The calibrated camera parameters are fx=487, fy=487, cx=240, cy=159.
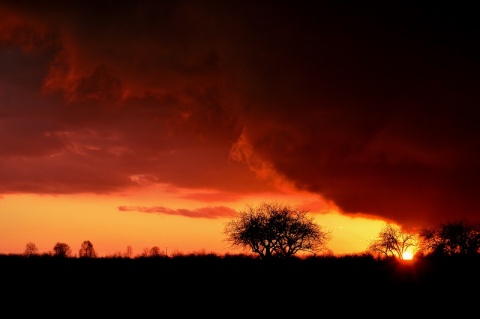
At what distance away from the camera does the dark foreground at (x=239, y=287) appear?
53.0 feet

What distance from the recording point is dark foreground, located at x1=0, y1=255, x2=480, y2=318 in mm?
16156

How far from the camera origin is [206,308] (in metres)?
16.2

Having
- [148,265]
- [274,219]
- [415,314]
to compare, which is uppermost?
[274,219]

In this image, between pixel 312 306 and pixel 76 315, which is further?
pixel 312 306

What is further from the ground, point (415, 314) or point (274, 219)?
point (274, 219)

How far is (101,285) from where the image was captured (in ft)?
64.3

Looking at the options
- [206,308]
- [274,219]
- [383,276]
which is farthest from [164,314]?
[274,219]

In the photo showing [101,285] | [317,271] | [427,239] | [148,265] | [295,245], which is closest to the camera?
[101,285]

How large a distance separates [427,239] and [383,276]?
86.3 m

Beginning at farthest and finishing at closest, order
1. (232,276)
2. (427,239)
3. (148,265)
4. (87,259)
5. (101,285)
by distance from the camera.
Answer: (427,239)
(87,259)
(148,265)
(232,276)
(101,285)

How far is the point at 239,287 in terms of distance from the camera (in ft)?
63.5

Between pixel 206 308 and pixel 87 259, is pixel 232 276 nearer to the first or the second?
pixel 206 308

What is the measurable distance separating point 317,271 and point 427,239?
3411 inches

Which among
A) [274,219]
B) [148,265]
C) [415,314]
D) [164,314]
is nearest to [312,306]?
[415,314]
